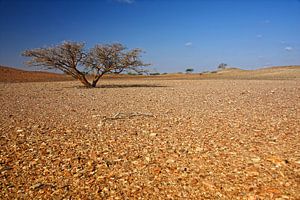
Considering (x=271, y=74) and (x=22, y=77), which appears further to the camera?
(x=271, y=74)

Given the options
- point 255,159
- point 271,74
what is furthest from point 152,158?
point 271,74

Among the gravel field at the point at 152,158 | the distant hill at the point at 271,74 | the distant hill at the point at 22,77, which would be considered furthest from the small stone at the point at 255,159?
the distant hill at the point at 271,74

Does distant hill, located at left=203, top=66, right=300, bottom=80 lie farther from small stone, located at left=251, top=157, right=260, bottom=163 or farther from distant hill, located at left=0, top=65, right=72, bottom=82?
small stone, located at left=251, top=157, right=260, bottom=163

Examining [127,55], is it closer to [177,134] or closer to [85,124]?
[85,124]

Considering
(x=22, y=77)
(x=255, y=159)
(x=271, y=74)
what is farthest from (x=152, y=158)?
(x=271, y=74)

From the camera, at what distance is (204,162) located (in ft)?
11.0

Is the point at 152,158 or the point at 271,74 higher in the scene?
the point at 271,74

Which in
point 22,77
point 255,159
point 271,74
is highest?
point 22,77

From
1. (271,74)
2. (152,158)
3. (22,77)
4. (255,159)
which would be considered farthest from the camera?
(271,74)

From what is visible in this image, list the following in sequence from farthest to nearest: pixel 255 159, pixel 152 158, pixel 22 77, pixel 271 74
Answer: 1. pixel 271 74
2. pixel 22 77
3. pixel 152 158
4. pixel 255 159

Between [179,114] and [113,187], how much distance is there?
423 cm

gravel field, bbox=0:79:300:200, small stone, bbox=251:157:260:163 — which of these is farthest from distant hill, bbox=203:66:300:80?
small stone, bbox=251:157:260:163

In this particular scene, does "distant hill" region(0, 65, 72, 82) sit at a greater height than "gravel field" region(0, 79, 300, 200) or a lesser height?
greater

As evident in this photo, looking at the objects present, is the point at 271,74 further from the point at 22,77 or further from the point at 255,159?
the point at 255,159
